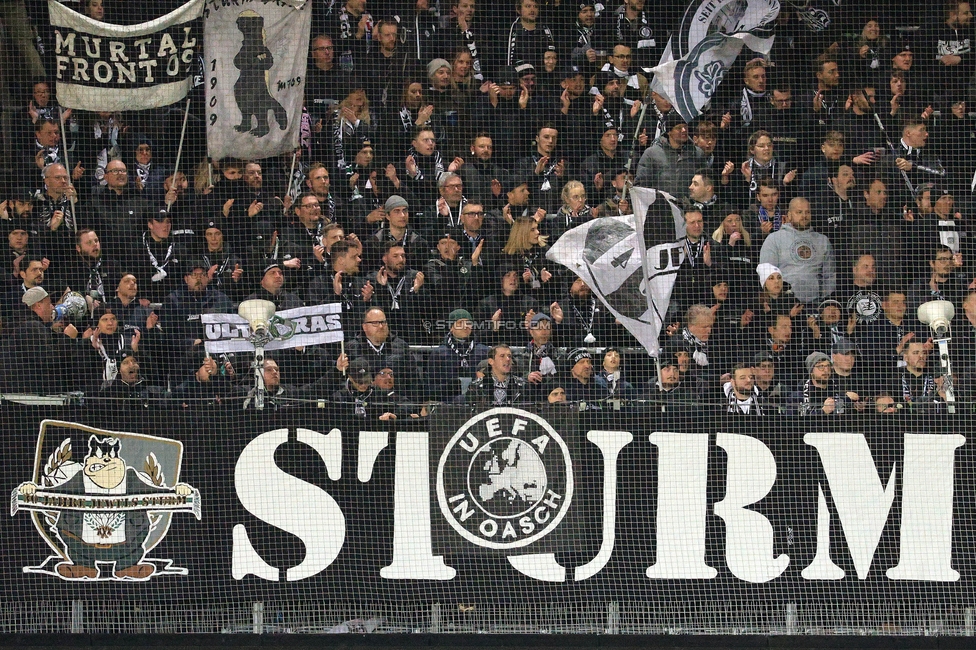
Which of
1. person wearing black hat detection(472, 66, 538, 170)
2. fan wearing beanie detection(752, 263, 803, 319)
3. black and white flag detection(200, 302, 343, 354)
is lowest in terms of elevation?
black and white flag detection(200, 302, 343, 354)

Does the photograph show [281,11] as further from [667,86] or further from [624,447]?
[624,447]

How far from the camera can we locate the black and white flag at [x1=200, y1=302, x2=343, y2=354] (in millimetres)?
8023

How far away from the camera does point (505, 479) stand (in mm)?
7855

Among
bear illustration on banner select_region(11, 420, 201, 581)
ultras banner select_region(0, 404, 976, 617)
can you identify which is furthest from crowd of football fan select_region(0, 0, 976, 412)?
bear illustration on banner select_region(11, 420, 201, 581)

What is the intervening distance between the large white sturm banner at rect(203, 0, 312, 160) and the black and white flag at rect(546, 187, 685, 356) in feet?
7.14

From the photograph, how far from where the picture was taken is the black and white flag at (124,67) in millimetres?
8117

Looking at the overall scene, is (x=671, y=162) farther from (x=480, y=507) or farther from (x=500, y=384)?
(x=480, y=507)

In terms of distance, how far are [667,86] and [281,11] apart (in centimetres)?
284

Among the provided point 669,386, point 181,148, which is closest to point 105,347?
point 181,148

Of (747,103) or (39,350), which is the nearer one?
(39,350)

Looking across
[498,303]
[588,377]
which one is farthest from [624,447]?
[498,303]

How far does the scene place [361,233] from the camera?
815 cm

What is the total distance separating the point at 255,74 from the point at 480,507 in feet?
11.4

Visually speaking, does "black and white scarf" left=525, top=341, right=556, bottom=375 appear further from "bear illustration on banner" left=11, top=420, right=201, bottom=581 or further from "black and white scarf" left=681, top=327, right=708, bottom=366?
"bear illustration on banner" left=11, top=420, right=201, bottom=581
